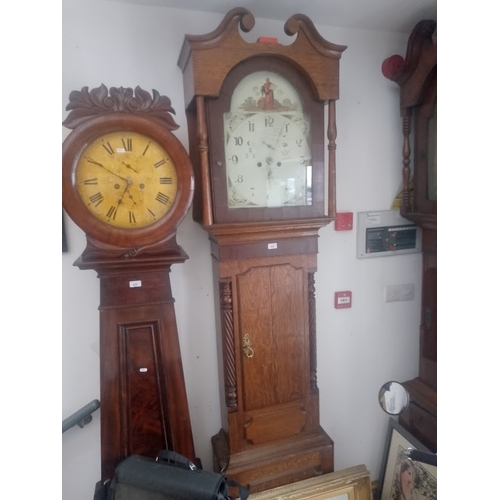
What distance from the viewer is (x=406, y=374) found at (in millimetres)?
1782

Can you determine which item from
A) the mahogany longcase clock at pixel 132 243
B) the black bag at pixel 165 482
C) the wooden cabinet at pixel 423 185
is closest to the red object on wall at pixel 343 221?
the wooden cabinet at pixel 423 185

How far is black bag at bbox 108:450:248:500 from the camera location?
38.9 inches

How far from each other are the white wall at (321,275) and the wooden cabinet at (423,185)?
9 centimetres

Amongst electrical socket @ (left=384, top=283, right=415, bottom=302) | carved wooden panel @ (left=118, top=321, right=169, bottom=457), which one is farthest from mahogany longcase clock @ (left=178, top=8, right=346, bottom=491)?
electrical socket @ (left=384, top=283, right=415, bottom=302)

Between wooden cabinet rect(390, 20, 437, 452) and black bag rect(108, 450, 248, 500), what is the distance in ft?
2.86

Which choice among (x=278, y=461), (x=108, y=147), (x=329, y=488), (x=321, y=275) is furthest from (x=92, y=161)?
(x=329, y=488)

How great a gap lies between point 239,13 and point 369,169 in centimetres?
83

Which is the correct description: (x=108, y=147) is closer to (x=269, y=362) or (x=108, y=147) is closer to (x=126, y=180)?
(x=126, y=180)

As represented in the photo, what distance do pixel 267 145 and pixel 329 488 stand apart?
3.91 ft

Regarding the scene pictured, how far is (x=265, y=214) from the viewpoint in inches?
47.4

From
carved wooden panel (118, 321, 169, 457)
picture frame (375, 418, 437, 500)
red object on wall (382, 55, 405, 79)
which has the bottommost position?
picture frame (375, 418, 437, 500)

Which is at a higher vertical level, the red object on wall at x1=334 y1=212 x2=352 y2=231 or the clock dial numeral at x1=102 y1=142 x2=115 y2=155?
the clock dial numeral at x1=102 y1=142 x2=115 y2=155

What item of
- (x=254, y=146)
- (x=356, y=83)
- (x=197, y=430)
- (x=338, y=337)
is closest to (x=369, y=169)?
(x=356, y=83)

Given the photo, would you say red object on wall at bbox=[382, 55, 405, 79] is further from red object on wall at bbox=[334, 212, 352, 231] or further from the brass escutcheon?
the brass escutcheon
